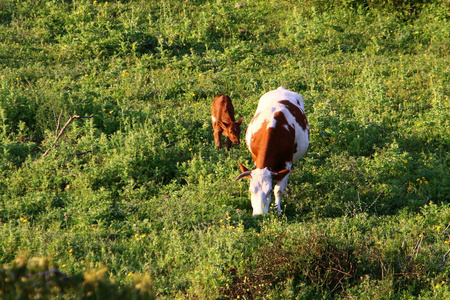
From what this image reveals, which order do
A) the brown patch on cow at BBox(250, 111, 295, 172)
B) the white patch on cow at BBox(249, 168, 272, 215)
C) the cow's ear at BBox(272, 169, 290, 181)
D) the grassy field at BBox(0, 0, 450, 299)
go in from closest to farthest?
1. the grassy field at BBox(0, 0, 450, 299)
2. the white patch on cow at BBox(249, 168, 272, 215)
3. the cow's ear at BBox(272, 169, 290, 181)
4. the brown patch on cow at BBox(250, 111, 295, 172)

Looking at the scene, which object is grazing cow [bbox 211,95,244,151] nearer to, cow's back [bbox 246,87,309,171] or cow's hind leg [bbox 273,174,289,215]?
cow's back [bbox 246,87,309,171]

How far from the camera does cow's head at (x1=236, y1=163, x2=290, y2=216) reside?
7836mm

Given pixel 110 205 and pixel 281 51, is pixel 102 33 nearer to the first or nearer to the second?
pixel 281 51

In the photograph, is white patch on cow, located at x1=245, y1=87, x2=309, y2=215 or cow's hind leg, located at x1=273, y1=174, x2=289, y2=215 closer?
white patch on cow, located at x1=245, y1=87, x2=309, y2=215

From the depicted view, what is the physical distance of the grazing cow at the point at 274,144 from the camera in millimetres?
7891

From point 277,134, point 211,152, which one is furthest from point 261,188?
point 211,152

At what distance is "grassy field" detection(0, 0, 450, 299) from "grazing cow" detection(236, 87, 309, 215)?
1.16 ft

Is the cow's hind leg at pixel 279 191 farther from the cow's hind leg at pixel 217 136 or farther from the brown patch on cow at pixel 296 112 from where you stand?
the cow's hind leg at pixel 217 136

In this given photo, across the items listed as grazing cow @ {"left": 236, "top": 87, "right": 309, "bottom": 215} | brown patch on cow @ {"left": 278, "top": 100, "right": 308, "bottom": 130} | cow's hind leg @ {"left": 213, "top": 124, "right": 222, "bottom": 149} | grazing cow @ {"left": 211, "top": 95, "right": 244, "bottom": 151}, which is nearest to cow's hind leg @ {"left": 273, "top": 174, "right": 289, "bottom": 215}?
grazing cow @ {"left": 236, "top": 87, "right": 309, "bottom": 215}

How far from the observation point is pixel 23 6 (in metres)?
15.9

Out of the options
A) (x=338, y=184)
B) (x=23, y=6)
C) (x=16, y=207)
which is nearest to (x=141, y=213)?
(x=16, y=207)

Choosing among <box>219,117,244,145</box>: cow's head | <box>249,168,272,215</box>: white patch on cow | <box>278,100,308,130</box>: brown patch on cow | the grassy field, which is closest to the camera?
the grassy field

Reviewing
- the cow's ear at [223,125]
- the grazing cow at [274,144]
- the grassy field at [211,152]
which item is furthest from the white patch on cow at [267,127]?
the cow's ear at [223,125]

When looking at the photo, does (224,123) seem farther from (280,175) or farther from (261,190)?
(261,190)
